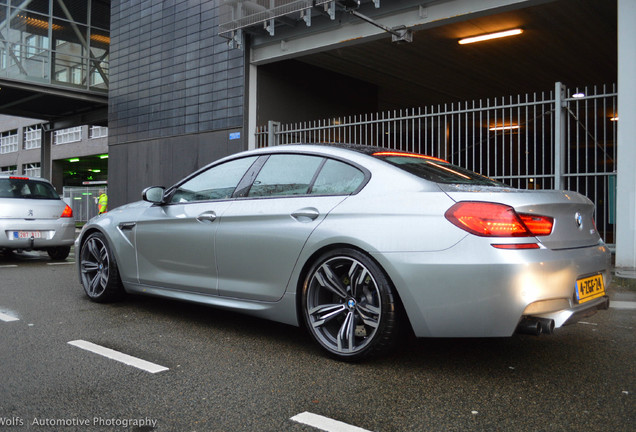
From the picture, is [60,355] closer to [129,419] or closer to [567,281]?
[129,419]

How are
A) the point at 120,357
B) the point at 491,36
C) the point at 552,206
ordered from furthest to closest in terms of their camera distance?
the point at 491,36 → the point at 120,357 → the point at 552,206

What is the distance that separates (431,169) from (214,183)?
1.76 m

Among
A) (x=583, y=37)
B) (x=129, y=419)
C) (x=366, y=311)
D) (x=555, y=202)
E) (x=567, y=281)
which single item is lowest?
(x=129, y=419)

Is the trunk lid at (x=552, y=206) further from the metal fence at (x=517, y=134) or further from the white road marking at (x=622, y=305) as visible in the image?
the metal fence at (x=517, y=134)

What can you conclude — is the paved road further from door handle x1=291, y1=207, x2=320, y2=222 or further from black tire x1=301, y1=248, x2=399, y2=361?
door handle x1=291, y1=207, x2=320, y2=222

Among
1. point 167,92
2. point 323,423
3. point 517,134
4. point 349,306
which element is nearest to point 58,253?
point 167,92

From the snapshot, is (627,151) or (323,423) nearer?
(323,423)

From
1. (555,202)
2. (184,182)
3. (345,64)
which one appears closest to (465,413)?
(555,202)

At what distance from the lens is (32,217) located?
8.72 m

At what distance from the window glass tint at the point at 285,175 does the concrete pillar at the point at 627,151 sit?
5701 mm

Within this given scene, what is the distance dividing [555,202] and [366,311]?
1.26 m

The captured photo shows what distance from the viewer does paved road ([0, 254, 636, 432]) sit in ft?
8.21

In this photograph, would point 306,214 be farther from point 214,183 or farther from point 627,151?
point 627,151

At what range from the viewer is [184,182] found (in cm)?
475
